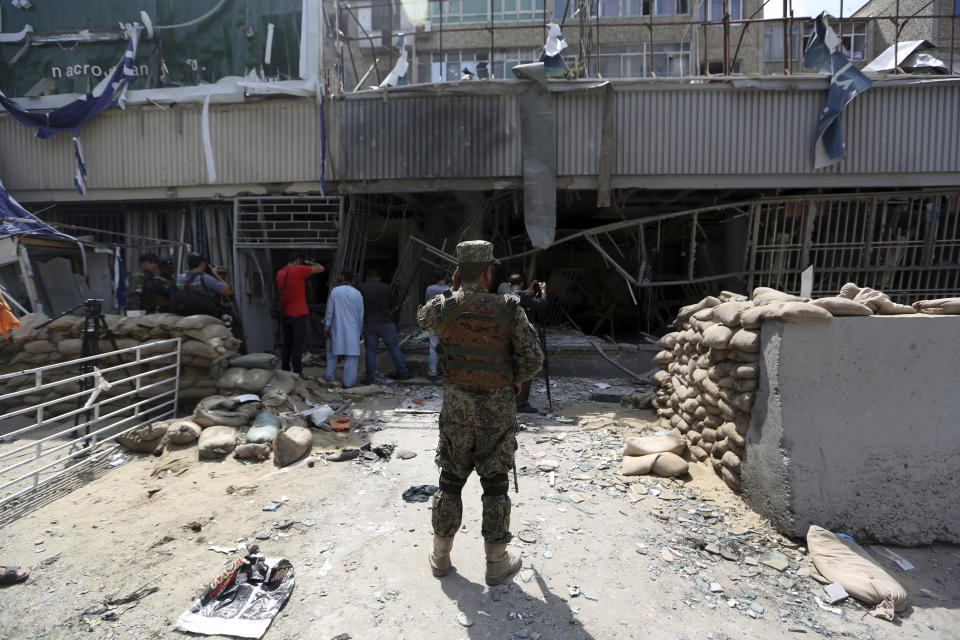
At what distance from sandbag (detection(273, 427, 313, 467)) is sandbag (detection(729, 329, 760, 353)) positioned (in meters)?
3.60

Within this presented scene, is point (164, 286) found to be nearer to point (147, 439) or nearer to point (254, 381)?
point (254, 381)

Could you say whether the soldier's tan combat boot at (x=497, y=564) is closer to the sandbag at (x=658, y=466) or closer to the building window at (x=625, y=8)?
the sandbag at (x=658, y=466)

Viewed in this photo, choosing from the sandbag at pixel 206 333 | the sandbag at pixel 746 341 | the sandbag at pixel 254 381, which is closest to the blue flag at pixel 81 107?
the sandbag at pixel 206 333

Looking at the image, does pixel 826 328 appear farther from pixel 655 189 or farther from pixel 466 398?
pixel 655 189

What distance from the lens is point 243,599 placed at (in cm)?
250

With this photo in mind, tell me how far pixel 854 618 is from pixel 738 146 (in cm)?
674

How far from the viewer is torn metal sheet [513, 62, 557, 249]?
7.46m

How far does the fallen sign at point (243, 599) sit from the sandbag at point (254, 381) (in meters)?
2.96

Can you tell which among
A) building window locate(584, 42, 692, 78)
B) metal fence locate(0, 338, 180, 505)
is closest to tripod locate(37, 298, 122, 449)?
metal fence locate(0, 338, 180, 505)

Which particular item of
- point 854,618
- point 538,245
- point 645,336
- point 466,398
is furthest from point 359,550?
point 645,336

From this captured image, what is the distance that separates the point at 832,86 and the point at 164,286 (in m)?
9.36

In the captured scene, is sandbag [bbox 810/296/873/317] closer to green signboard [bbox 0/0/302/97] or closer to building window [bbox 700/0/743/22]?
green signboard [bbox 0/0/302/97]

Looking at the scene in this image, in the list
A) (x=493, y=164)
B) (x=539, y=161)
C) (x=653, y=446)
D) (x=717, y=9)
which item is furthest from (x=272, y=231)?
(x=717, y=9)

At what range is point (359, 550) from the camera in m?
2.97
